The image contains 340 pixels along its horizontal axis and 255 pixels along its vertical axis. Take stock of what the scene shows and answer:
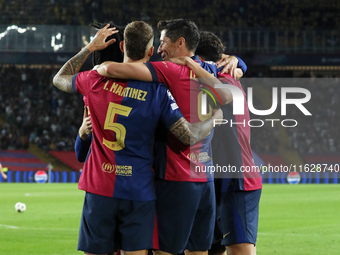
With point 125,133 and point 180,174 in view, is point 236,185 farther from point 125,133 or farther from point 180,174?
point 125,133

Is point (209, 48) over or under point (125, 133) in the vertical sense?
over

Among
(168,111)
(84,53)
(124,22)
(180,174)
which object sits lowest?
(180,174)

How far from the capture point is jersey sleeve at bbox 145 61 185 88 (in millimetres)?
3924

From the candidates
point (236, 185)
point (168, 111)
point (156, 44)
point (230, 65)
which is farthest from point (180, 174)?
point (156, 44)

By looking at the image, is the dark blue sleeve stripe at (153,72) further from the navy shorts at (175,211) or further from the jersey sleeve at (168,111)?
the navy shorts at (175,211)

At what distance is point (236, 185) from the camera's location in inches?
184

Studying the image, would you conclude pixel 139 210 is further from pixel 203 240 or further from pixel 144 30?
pixel 144 30

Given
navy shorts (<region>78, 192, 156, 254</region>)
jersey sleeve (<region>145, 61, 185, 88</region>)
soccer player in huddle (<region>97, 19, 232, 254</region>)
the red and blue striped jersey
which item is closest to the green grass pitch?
soccer player in huddle (<region>97, 19, 232, 254</region>)

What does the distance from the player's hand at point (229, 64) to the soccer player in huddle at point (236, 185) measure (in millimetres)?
53

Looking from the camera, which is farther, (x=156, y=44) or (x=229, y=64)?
(x=156, y=44)

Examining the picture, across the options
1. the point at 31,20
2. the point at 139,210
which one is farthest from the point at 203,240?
the point at 31,20

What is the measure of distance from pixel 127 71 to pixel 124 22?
113 feet

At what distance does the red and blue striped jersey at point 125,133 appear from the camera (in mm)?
3824

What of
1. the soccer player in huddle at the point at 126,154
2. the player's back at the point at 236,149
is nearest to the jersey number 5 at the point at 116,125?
the soccer player in huddle at the point at 126,154
